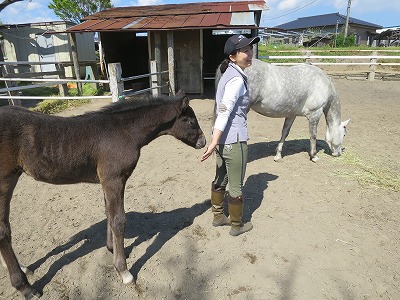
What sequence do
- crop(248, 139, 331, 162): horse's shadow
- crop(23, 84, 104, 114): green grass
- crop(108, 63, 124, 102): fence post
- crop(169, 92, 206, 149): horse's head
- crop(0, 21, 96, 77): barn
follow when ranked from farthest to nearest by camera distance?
crop(0, 21, 96, 77): barn < crop(23, 84, 104, 114): green grass < crop(108, 63, 124, 102): fence post < crop(248, 139, 331, 162): horse's shadow < crop(169, 92, 206, 149): horse's head

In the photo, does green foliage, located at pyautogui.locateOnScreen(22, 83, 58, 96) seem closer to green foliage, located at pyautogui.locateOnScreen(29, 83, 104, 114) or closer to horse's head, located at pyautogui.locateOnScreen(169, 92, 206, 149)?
green foliage, located at pyautogui.locateOnScreen(29, 83, 104, 114)

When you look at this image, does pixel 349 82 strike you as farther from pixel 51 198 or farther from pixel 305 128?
pixel 51 198

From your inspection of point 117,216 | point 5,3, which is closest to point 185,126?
point 117,216

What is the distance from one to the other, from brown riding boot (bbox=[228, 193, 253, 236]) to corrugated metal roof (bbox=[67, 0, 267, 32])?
6.97m

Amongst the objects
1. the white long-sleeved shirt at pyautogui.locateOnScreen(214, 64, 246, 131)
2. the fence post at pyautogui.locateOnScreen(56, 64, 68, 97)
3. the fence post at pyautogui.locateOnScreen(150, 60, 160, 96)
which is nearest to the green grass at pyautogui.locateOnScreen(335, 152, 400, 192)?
the white long-sleeved shirt at pyautogui.locateOnScreen(214, 64, 246, 131)

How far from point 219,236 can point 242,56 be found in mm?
1952

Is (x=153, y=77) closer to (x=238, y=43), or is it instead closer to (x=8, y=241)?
(x=238, y=43)

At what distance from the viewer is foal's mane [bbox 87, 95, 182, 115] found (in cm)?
270

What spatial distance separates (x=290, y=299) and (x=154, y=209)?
2.02 m

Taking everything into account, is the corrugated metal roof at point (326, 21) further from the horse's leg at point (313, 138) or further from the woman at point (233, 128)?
the woman at point (233, 128)

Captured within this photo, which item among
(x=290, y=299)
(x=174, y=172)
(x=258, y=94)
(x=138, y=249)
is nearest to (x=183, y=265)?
(x=138, y=249)

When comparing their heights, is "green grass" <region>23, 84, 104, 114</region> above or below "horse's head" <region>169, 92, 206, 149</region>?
below

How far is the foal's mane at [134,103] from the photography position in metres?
2.70

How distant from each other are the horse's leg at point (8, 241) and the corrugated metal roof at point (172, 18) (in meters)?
7.77
